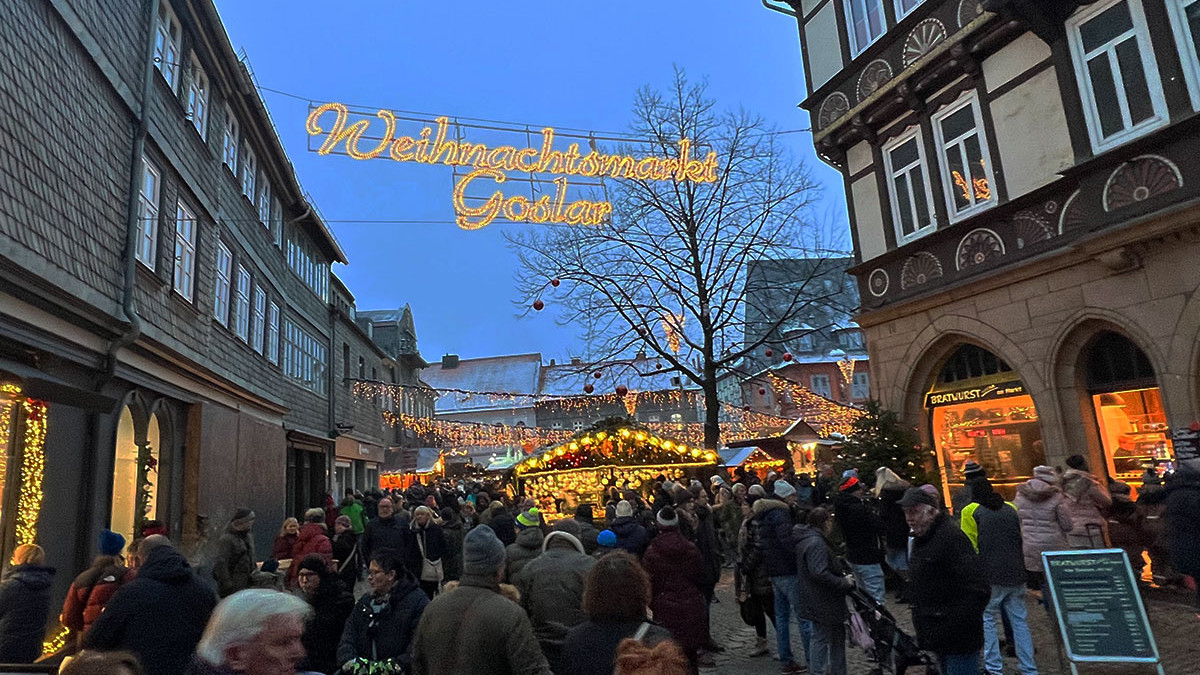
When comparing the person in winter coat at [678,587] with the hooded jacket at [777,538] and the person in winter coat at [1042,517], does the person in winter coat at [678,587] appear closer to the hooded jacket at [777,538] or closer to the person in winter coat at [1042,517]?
the hooded jacket at [777,538]

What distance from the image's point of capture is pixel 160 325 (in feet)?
34.3

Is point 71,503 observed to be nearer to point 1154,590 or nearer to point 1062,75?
point 1154,590

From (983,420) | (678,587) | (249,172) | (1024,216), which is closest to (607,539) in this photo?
(678,587)

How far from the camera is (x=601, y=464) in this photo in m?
14.5

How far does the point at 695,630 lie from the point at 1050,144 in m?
9.12

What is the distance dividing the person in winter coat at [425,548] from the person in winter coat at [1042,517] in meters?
6.88

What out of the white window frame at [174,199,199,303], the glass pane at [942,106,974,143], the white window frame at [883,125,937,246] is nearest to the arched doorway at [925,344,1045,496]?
the white window frame at [883,125,937,246]

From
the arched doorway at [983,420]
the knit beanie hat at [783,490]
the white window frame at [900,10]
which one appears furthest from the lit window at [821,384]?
the knit beanie hat at [783,490]

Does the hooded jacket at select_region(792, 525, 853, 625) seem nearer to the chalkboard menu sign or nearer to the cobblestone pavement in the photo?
the cobblestone pavement

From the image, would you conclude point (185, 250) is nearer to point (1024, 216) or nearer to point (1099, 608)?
point (1099, 608)

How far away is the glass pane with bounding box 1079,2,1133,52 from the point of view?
916cm

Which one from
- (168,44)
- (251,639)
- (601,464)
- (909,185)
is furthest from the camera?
(601,464)

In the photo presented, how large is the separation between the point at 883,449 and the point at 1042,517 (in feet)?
16.3

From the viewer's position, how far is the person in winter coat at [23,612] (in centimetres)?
461
